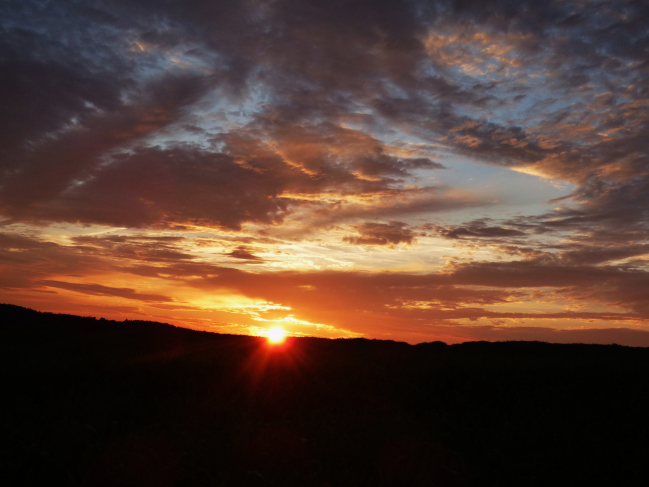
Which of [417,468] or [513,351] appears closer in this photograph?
[417,468]

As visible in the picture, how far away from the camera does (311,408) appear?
47.8ft

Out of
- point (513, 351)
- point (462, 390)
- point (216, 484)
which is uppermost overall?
point (513, 351)

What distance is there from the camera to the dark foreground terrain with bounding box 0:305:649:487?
8.11 meters

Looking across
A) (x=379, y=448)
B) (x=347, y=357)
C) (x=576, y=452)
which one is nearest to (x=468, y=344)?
(x=347, y=357)

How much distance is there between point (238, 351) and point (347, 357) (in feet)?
15.9

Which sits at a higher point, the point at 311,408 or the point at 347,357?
the point at 347,357

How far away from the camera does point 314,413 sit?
1320cm

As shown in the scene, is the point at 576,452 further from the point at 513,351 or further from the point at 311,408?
the point at 513,351

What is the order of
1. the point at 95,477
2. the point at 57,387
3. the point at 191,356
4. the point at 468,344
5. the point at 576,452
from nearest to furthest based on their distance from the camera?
the point at 95,477, the point at 576,452, the point at 57,387, the point at 191,356, the point at 468,344

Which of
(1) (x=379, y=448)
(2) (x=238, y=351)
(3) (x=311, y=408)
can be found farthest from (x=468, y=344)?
(1) (x=379, y=448)

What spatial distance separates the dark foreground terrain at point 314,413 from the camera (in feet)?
26.6

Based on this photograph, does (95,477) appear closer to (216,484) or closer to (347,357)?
(216,484)

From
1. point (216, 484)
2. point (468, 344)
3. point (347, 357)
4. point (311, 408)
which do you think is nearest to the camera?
point (216, 484)

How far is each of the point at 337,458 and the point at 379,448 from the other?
85 centimetres
